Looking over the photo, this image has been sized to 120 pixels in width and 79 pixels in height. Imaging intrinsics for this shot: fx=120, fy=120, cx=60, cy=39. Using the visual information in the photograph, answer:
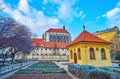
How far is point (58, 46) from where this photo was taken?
7000 cm

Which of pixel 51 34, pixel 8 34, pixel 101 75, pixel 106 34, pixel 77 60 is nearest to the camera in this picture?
pixel 101 75

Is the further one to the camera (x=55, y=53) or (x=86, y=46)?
(x=55, y=53)

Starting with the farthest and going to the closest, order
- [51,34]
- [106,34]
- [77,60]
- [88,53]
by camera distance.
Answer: [51,34] → [106,34] → [77,60] → [88,53]

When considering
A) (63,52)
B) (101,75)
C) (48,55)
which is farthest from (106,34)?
(101,75)

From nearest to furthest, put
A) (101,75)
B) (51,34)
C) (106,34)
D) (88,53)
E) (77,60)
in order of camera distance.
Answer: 1. (101,75)
2. (88,53)
3. (77,60)
4. (106,34)
5. (51,34)

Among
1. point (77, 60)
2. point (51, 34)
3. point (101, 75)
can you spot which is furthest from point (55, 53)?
point (101, 75)

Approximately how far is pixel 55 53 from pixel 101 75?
6044 cm

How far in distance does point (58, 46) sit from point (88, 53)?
2095 inches

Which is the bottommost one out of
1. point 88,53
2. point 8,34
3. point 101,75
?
point 101,75

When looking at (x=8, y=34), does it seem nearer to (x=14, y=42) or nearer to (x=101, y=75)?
(x=14, y=42)

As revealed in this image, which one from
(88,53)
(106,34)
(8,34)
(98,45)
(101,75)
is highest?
(106,34)

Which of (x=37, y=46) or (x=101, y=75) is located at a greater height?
(x=37, y=46)

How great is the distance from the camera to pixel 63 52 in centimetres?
6894

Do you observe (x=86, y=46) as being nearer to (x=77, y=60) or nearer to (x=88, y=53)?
(x=88, y=53)
